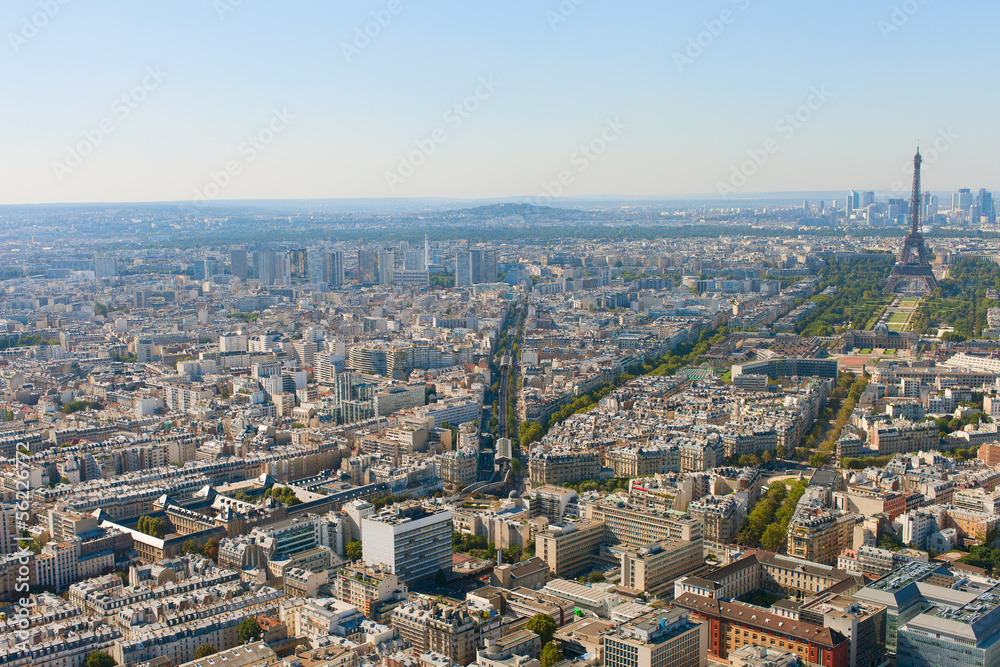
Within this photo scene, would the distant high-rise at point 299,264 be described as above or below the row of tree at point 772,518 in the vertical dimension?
above

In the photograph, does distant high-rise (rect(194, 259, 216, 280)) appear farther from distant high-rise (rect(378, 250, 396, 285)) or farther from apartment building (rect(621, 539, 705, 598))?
apartment building (rect(621, 539, 705, 598))

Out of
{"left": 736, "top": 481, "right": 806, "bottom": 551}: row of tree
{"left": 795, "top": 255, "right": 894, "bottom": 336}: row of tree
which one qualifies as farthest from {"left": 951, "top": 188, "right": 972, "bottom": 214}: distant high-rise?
{"left": 736, "top": 481, "right": 806, "bottom": 551}: row of tree

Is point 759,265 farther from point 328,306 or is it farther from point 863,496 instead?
point 863,496

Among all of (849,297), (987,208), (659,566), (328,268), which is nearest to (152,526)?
(659,566)

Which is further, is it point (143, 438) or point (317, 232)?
point (317, 232)

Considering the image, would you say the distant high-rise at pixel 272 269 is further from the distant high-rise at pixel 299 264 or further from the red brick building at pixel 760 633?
the red brick building at pixel 760 633

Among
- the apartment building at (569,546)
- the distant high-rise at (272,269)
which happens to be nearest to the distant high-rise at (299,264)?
the distant high-rise at (272,269)

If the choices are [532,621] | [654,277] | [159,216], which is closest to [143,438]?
[532,621]

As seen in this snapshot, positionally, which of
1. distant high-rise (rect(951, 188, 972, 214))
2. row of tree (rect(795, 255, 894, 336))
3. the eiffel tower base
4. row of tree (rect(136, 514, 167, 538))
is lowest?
row of tree (rect(136, 514, 167, 538))
